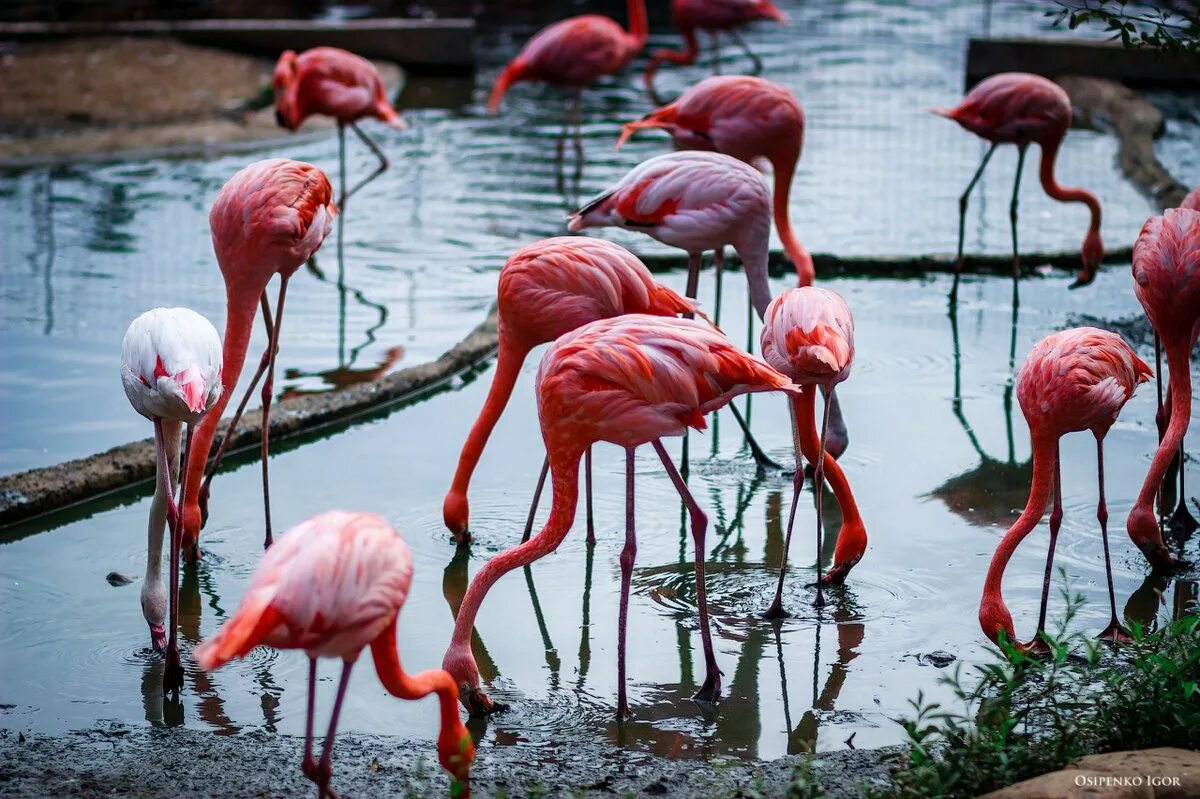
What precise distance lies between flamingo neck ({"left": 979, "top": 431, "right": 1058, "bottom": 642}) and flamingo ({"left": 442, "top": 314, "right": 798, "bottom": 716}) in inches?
28.8

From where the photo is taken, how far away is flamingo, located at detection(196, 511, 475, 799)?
271 cm

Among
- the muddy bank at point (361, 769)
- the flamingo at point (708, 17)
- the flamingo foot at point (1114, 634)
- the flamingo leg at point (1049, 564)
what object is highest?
the flamingo at point (708, 17)

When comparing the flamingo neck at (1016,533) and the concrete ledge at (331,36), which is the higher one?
the concrete ledge at (331,36)

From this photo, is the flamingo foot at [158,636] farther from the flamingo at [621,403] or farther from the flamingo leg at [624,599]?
the flamingo leg at [624,599]

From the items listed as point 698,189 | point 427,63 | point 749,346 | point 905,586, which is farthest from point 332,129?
point 905,586

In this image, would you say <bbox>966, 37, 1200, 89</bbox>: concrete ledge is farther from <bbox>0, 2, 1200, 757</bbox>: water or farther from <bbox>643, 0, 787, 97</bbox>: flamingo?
<bbox>0, 2, 1200, 757</bbox>: water

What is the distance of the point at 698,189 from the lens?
4879 millimetres

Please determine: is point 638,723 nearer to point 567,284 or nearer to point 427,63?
point 567,284

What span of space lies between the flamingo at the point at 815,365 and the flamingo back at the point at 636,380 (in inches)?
12.6

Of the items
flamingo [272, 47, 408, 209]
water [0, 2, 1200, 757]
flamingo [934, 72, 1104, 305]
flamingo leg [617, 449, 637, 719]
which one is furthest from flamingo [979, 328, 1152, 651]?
flamingo [272, 47, 408, 209]

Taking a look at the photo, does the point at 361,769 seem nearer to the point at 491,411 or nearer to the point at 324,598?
the point at 324,598

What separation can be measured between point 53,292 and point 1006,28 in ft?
40.3

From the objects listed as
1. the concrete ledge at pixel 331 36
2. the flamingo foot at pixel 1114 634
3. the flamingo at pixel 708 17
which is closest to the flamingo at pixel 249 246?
the flamingo foot at pixel 1114 634

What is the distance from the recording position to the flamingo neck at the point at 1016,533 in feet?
12.0
